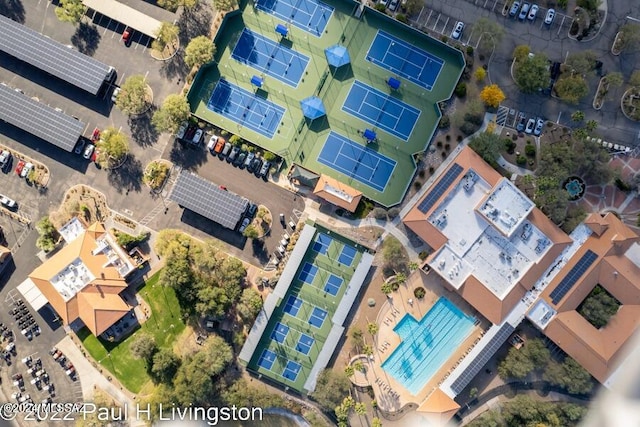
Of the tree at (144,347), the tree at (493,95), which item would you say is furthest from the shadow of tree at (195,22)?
the tree at (144,347)

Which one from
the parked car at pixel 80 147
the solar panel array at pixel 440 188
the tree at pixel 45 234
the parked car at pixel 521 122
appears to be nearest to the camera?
the solar panel array at pixel 440 188

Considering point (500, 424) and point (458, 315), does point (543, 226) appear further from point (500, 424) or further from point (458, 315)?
point (500, 424)

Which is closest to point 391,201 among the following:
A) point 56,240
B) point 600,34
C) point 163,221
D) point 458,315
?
point 458,315

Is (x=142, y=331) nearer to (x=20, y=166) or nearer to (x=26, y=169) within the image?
(x=26, y=169)

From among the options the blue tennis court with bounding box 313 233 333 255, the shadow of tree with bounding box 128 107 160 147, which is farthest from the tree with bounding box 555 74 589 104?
the shadow of tree with bounding box 128 107 160 147

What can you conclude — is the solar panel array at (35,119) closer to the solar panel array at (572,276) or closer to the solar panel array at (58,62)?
the solar panel array at (58,62)

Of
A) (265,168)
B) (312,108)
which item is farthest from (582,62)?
(265,168)
